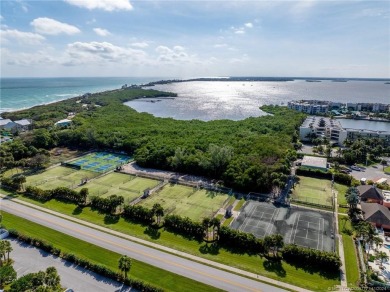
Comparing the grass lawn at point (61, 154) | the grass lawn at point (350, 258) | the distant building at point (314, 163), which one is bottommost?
the grass lawn at point (350, 258)

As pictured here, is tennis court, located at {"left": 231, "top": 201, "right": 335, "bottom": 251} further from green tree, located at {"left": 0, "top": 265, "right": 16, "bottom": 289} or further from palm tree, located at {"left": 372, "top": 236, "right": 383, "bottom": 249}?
green tree, located at {"left": 0, "top": 265, "right": 16, "bottom": 289}

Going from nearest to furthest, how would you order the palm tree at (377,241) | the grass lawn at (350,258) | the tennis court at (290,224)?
the grass lawn at (350,258) → the palm tree at (377,241) → the tennis court at (290,224)

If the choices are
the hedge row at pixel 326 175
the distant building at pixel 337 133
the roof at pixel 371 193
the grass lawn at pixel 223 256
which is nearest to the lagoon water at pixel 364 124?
the distant building at pixel 337 133

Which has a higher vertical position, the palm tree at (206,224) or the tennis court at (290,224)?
the palm tree at (206,224)

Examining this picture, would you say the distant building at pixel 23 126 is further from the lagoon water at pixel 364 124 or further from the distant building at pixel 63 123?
the lagoon water at pixel 364 124

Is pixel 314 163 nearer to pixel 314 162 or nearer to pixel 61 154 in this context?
pixel 314 162

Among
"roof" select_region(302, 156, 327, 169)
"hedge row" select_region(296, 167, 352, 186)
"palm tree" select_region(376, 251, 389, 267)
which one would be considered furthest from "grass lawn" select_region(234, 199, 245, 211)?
"roof" select_region(302, 156, 327, 169)
